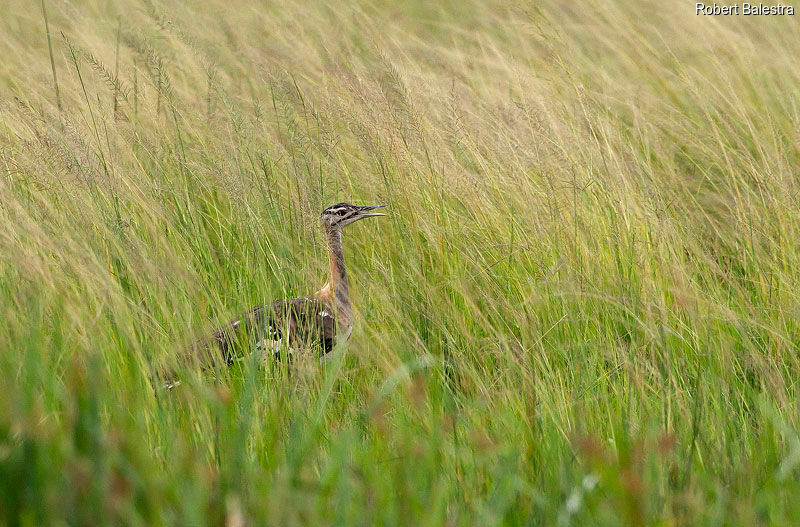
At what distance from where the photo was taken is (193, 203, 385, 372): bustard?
2957 millimetres

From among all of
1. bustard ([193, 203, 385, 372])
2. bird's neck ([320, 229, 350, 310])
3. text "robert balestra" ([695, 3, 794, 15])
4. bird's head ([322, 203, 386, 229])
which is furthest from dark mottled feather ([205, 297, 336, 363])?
text "robert balestra" ([695, 3, 794, 15])

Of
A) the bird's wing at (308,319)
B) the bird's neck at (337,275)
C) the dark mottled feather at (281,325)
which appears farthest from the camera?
the bird's neck at (337,275)

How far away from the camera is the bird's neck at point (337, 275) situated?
357cm

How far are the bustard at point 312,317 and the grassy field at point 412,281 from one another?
75 millimetres

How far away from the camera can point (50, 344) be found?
9.00 feet

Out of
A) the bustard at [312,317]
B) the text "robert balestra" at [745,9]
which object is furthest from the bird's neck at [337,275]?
the text "robert balestra" at [745,9]

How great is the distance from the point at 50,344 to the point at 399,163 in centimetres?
163

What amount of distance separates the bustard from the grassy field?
75mm

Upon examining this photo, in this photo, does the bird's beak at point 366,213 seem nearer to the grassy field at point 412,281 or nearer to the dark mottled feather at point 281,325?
the grassy field at point 412,281

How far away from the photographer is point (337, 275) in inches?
149

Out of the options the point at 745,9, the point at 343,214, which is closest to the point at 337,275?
the point at 343,214

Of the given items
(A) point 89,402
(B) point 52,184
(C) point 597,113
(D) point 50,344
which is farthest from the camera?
(C) point 597,113

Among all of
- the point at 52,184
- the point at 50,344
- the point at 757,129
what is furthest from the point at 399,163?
the point at 757,129

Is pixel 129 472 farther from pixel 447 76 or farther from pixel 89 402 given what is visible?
pixel 447 76
